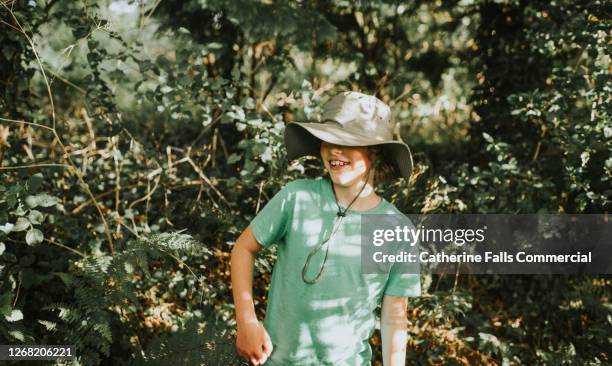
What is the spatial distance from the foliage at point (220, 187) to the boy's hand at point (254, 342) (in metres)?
0.92

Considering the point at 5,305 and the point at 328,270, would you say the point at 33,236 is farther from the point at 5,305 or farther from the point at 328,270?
the point at 328,270

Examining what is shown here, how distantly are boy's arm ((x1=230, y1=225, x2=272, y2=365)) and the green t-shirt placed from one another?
0.29ft

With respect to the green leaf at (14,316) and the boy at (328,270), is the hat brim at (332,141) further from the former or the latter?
the green leaf at (14,316)

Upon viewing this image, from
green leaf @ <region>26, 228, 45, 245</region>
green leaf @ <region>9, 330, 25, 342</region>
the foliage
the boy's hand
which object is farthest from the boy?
green leaf @ <region>9, 330, 25, 342</region>

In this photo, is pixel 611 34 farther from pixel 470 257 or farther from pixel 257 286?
pixel 257 286

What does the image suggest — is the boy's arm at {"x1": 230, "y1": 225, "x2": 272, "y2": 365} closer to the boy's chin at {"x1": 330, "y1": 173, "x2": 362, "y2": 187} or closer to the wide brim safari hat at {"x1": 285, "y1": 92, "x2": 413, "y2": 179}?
the boy's chin at {"x1": 330, "y1": 173, "x2": 362, "y2": 187}

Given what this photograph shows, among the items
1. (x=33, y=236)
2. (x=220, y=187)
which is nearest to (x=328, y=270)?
(x=33, y=236)

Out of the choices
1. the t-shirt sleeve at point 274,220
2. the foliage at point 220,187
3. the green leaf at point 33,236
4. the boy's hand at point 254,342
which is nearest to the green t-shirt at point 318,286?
the t-shirt sleeve at point 274,220

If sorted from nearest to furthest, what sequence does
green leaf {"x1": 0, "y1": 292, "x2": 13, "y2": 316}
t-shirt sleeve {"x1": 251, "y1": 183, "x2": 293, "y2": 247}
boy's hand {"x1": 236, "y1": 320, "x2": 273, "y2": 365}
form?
boy's hand {"x1": 236, "y1": 320, "x2": 273, "y2": 365} < t-shirt sleeve {"x1": 251, "y1": 183, "x2": 293, "y2": 247} < green leaf {"x1": 0, "y1": 292, "x2": 13, "y2": 316}

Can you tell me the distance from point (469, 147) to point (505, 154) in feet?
4.83

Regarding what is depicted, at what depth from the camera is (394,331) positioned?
226 cm

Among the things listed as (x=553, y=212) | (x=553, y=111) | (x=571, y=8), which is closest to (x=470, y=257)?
(x=553, y=212)

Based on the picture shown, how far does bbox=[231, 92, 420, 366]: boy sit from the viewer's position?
2186 millimetres

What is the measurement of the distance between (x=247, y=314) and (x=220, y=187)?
2.44 metres
